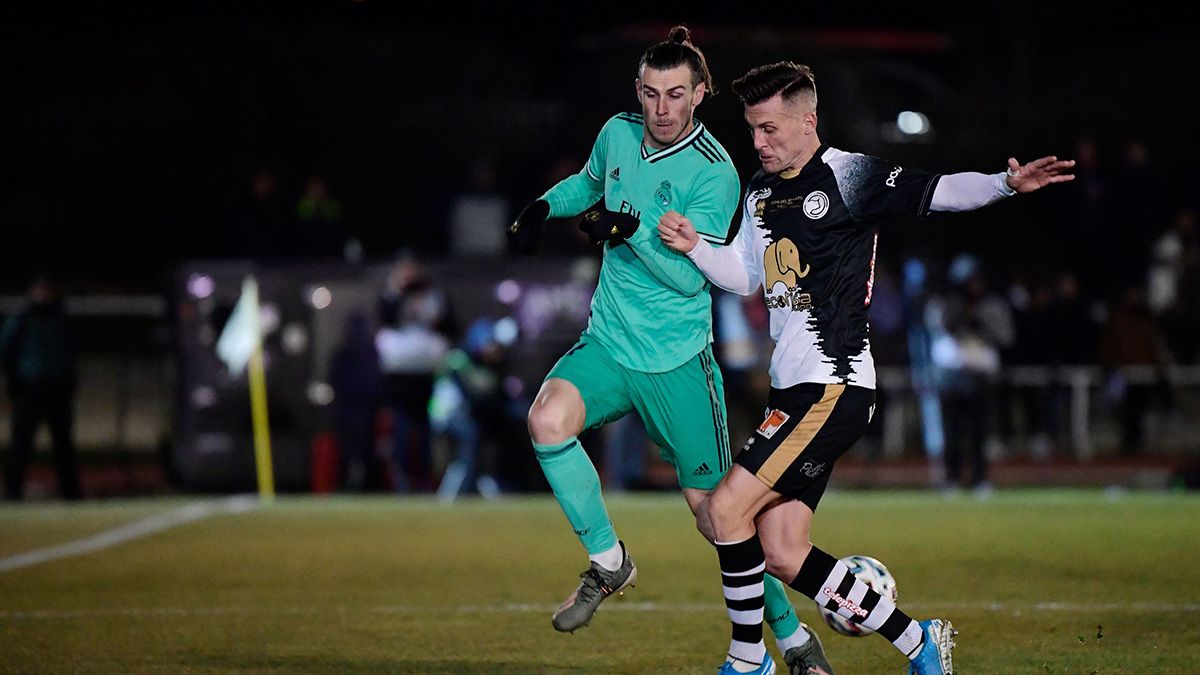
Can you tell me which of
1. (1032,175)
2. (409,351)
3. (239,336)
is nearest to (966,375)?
(409,351)

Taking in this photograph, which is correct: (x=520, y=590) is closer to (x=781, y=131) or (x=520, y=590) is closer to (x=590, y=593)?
(x=590, y=593)

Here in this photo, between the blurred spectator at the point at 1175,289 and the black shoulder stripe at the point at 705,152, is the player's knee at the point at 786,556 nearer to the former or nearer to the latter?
the black shoulder stripe at the point at 705,152

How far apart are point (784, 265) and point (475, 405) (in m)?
10.3

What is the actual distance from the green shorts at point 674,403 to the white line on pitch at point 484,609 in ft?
6.85

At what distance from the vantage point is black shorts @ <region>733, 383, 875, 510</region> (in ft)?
23.0

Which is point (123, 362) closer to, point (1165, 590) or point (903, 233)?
point (903, 233)

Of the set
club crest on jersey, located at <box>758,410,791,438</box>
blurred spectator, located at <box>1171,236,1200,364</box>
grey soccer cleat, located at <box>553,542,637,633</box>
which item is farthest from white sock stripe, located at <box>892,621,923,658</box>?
blurred spectator, located at <box>1171,236,1200,364</box>

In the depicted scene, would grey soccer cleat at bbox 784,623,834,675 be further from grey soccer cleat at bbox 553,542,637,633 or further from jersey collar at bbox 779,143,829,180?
jersey collar at bbox 779,143,829,180

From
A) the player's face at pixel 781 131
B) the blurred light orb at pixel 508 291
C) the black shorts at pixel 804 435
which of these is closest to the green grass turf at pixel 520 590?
the black shorts at pixel 804 435

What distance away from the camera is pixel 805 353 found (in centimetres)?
709

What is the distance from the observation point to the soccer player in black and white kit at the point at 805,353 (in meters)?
7.04

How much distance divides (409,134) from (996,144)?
296 inches

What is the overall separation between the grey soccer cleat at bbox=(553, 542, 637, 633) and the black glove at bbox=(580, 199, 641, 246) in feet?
4.10

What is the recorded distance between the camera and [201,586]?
427 inches
